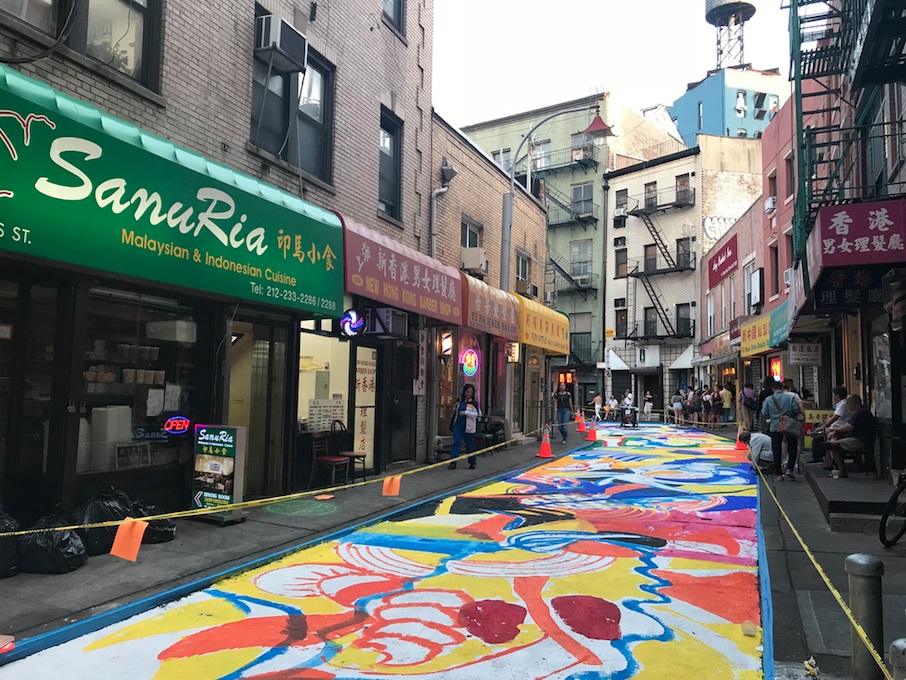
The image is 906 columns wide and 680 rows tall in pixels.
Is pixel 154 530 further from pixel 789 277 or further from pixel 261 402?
pixel 789 277

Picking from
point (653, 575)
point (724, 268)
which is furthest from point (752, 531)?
point (724, 268)

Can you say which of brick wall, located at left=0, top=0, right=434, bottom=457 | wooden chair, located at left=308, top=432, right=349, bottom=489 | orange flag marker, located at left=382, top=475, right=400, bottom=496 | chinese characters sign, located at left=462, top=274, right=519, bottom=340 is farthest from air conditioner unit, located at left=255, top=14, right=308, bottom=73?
orange flag marker, located at left=382, top=475, right=400, bottom=496

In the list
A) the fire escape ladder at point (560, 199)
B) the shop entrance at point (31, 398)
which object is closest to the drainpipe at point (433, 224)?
the shop entrance at point (31, 398)

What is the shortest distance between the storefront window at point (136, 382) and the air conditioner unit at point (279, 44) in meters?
4.04

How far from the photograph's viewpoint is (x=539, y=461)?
1579cm

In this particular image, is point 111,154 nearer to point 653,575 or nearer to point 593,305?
point 653,575

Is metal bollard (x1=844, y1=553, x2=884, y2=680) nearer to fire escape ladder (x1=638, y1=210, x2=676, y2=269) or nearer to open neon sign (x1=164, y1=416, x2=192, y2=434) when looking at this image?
open neon sign (x1=164, y1=416, x2=192, y2=434)

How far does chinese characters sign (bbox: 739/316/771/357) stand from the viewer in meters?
22.2

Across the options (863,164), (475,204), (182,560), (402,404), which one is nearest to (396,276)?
(402,404)

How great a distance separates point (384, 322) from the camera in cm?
1212

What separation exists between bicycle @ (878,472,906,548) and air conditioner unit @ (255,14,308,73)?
9667 mm

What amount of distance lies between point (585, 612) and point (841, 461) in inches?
319

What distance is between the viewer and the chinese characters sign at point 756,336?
22.2 m

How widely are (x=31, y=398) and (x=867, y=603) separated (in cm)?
717
